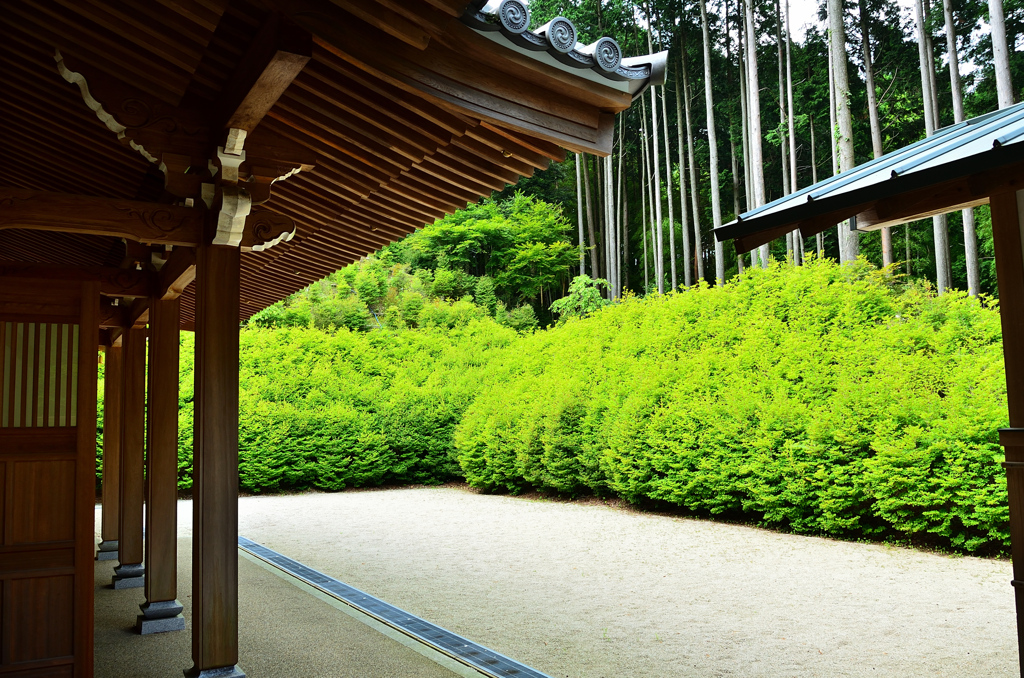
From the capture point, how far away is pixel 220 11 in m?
2.07

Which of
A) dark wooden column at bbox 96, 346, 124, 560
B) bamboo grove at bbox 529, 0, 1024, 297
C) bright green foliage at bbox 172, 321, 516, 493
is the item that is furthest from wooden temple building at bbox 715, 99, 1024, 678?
bright green foliage at bbox 172, 321, 516, 493

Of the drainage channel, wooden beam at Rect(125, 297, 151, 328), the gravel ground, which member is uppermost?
wooden beam at Rect(125, 297, 151, 328)

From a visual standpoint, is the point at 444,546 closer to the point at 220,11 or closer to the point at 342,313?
the point at 220,11

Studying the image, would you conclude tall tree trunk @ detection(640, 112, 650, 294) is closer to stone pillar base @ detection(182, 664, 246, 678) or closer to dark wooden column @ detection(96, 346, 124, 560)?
dark wooden column @ detection(96, 346, 124, 560)

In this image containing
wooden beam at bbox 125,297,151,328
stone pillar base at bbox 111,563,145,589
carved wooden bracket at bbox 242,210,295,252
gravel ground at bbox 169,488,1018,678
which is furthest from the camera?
stone pillar base at bbox 111,563,145,589

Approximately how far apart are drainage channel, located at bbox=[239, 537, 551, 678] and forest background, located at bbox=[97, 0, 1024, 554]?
14.6 feet

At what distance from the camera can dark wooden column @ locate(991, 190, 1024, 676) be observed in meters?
2.40

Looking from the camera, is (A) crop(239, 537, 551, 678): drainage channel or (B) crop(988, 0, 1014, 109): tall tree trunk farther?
(B) crop(988, 0, 1014, 109): tall tree trunk

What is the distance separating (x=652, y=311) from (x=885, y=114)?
10.7 m

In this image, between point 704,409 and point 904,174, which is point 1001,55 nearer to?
point 704,409

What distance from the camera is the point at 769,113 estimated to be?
20625 millimetres

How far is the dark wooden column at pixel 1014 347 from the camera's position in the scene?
2400 millimetres

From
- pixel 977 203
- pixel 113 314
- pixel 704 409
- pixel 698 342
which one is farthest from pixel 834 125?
pixel 113 314

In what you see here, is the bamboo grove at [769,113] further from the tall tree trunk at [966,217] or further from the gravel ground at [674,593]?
the gravel ground at [674,593]
